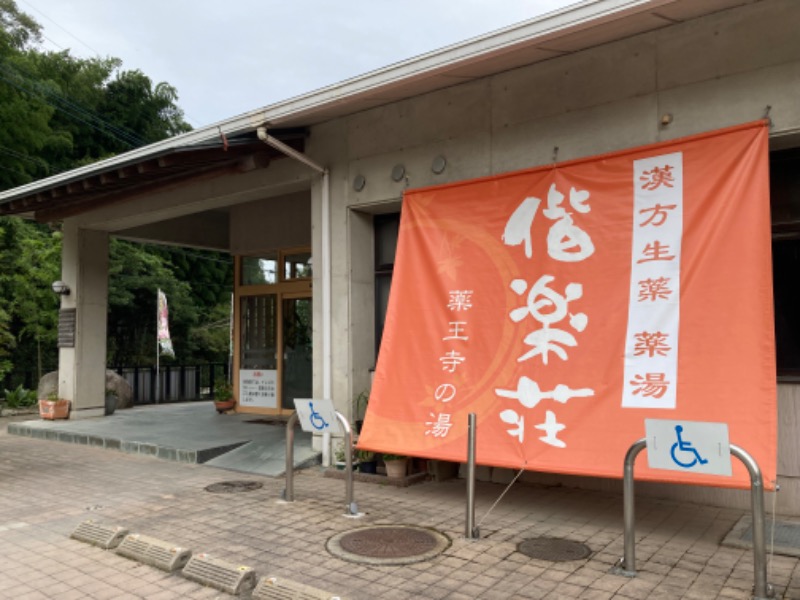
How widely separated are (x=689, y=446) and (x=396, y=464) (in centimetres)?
375

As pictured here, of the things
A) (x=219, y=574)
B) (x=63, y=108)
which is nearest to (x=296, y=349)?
(x=219, y=574)

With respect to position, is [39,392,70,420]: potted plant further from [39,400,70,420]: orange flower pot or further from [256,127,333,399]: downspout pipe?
[256,127,333,399]: downspout pipe

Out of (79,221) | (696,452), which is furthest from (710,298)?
(79,221)

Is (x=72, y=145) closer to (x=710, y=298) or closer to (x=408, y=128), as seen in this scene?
(x=408, y=128)

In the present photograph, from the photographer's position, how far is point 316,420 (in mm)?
6312

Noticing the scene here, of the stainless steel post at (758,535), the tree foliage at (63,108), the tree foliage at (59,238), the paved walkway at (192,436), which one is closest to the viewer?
the stainless steel post at (758,535)

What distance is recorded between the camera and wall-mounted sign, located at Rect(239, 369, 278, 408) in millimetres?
12727

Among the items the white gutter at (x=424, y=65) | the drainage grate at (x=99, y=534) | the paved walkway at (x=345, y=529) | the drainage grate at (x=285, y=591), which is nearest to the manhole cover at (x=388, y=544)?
the paved walkway at (x=345, y=529)

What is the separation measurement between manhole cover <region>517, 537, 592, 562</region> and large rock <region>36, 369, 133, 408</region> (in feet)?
38.0

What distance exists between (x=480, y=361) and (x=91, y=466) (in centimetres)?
596

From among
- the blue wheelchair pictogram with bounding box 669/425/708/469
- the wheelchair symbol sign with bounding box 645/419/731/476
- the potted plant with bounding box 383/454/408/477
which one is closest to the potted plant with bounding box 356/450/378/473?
the potted plant with bounding box 383/454/408/477

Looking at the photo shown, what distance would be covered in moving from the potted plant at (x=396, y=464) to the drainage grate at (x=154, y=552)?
2821 millimetres

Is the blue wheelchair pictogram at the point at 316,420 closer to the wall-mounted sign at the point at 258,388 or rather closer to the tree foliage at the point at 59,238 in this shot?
the wall-mounted sign at the point at 258,388

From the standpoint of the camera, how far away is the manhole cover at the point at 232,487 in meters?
7.00
